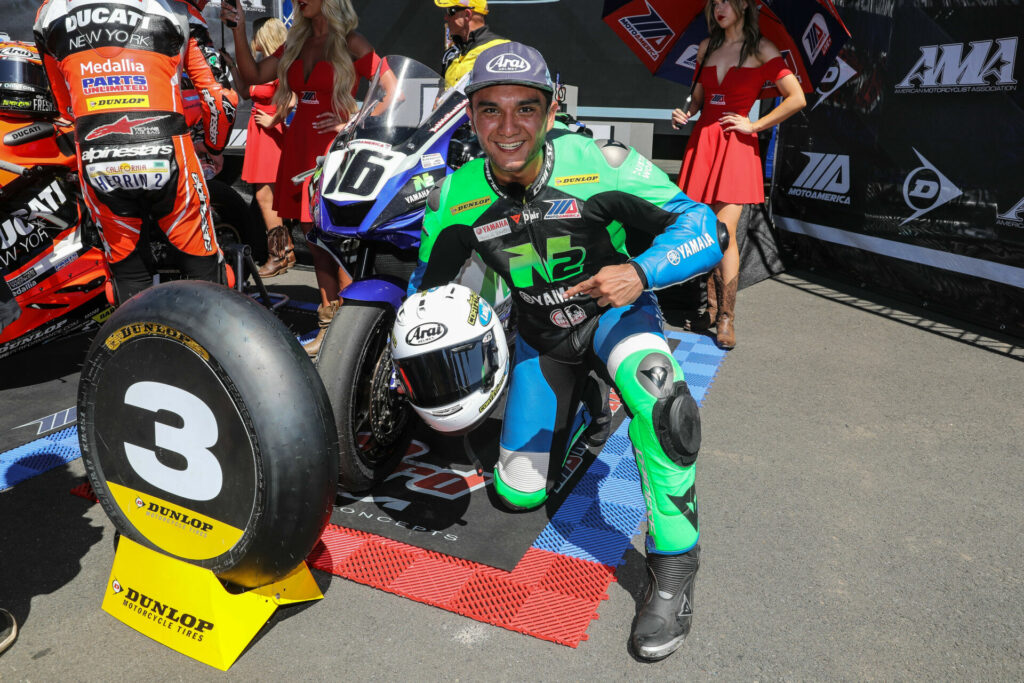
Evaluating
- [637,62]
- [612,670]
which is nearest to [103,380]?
[612,670]

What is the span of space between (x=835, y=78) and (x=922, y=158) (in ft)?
3.77

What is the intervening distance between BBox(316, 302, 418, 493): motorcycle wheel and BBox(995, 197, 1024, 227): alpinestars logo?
4197 mm

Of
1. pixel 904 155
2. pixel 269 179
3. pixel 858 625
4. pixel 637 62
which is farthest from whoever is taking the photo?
pixel 637 62

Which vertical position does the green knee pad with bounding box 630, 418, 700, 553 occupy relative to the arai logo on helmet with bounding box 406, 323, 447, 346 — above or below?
below

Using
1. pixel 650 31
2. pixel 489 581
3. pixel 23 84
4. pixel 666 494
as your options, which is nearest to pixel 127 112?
pixel 23 84

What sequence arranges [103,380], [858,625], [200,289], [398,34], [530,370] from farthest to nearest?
[398,34] < [530,370] < [858,625] < [103,380] < [200,289]

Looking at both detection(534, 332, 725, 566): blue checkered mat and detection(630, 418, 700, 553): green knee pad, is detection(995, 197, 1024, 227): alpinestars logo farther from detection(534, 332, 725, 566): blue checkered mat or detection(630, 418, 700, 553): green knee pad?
detection(630, 418, 700, 553): green knee pad

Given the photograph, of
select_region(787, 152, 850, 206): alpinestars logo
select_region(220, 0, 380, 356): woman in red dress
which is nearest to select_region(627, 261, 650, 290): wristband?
select_region(220, 0, 380, 356): woman in red dress

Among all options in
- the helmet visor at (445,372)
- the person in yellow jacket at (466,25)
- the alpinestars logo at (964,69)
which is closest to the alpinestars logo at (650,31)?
the person in yellow jacket at (466,25)

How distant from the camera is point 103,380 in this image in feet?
6.83

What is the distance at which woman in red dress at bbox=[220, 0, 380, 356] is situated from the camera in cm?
422

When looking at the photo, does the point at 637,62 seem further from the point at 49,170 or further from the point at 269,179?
the point at 49,170

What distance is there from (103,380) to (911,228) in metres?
5.57

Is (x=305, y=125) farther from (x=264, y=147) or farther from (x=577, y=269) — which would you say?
(x=577, y=269)
